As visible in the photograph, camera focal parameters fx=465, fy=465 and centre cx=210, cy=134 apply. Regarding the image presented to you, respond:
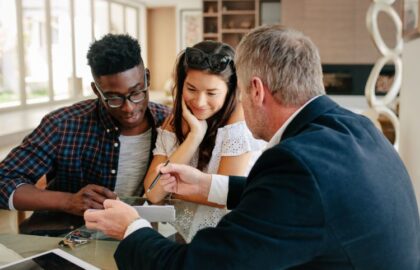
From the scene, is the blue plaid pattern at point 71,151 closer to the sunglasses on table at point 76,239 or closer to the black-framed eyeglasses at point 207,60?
the black-framed eyeglasses at point 207,60

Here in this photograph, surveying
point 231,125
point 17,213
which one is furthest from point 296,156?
point 17,213

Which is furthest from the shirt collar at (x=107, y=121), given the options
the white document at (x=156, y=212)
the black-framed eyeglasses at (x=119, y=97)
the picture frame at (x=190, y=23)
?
the picture frame at (x=190, y=23)

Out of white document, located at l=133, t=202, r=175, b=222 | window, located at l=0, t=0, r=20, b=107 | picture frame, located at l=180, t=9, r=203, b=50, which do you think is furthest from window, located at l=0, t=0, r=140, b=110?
white document, located at l=133, t=202, r=175, b=222

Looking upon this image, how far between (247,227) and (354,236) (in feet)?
0.69

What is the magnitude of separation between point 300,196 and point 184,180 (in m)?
0.76

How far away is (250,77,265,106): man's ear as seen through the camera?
108 centimetres

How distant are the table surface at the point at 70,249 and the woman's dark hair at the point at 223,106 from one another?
637mm

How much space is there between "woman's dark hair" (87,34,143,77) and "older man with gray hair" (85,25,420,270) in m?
0.77

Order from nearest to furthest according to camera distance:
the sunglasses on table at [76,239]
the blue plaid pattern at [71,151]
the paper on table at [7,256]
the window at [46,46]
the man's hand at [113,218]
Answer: the man's hand at [113,218] < the paper on table at [7,256] < the sunglasses on table at [76,239] < the blue plaid pattern at [71,151] < the window at [46,46]

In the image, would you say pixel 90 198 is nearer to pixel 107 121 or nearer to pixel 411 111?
pixel 107 121

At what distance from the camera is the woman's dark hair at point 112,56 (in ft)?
5.81

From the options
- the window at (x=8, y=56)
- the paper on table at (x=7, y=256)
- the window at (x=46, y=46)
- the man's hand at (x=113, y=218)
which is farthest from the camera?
the window at (x=46, y=46)

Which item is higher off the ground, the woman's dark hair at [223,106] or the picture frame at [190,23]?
the picture frame at [190,23]

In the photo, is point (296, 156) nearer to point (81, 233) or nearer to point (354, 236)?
point (354, 236)
